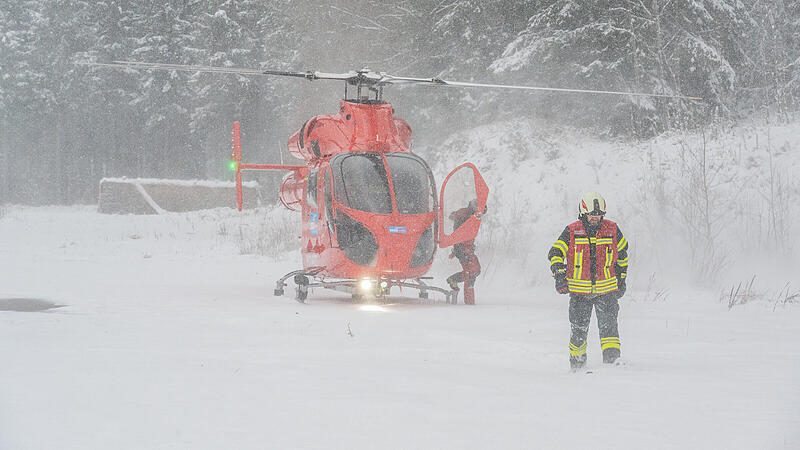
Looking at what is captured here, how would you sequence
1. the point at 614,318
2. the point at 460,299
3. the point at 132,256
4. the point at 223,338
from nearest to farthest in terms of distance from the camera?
the point at 614,318 < the point at 223,338 < the point at 460,299 < the point at 132,256

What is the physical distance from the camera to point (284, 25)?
3462 cm

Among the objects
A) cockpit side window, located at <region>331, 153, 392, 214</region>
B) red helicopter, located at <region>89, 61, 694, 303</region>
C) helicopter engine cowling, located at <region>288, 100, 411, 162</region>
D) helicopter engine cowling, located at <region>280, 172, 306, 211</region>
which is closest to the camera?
red helicopter, located at <region>89, 61, 694, 303</region>

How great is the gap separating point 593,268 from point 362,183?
5215 mm

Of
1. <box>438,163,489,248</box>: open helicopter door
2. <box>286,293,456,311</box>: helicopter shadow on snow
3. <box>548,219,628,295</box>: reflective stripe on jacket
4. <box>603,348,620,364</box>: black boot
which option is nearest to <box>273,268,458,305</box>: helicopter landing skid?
<box>286,293,456,311</box>: helicopter shadow on snow

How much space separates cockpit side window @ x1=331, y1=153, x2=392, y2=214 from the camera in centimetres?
1138

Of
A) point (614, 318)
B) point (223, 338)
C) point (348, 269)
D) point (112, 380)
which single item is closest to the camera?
point (112, 380)

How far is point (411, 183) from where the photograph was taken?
1166cm

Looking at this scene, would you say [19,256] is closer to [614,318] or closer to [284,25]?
[614,318]

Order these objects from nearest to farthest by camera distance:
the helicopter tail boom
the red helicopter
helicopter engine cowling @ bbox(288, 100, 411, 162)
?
the red helicopter < helicopter engine cowling @ bbox(288, 100, 411, 162) < the helicopter tail boom

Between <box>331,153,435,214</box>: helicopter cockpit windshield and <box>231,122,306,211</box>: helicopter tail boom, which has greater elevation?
<box>231,122,306,211</box>: helicopter tail boom

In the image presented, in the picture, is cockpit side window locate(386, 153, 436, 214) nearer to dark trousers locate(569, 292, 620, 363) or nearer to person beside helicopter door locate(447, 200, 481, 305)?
person beside helicopter door locate(447, 200, 481, 305)

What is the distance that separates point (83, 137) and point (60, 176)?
4277 millimetres

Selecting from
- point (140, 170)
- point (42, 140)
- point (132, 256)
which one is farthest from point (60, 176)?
point (132, 256)

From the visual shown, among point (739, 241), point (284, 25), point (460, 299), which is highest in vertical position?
point (284, 25)
